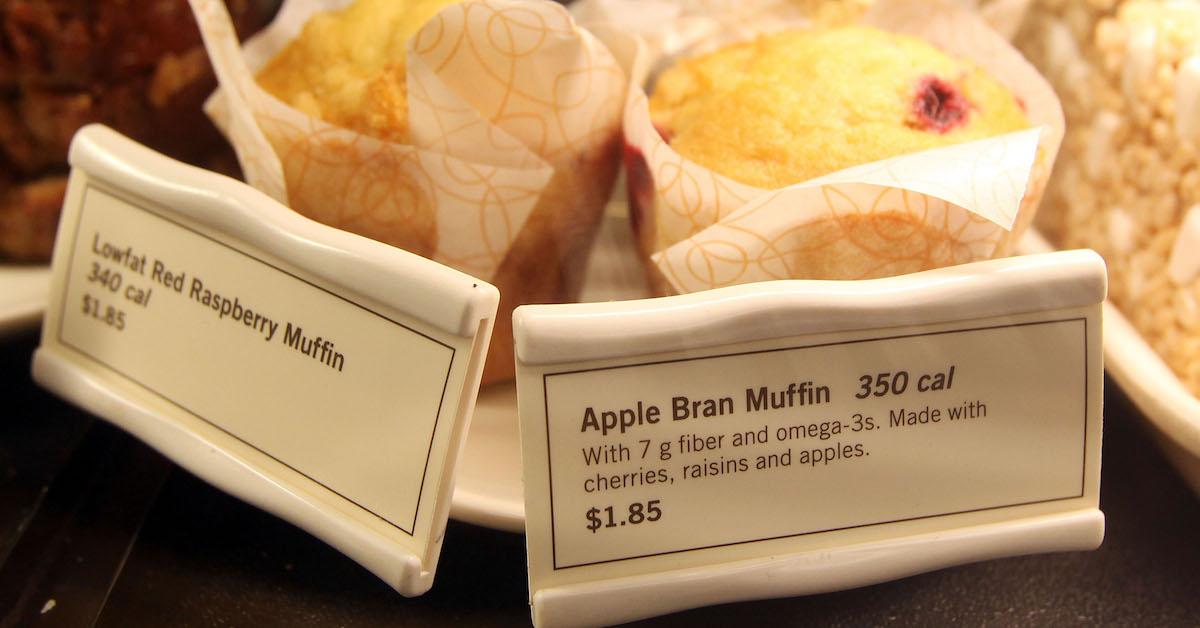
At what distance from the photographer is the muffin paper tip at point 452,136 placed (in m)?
0.81

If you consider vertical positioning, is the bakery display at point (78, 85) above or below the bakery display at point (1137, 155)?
below

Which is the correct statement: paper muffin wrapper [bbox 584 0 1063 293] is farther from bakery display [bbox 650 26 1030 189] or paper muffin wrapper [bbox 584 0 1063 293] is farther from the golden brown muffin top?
the golden brown muffin top

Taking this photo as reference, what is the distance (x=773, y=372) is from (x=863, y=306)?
0.08m

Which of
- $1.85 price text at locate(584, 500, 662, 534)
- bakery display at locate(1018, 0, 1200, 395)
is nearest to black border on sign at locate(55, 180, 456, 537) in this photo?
$1.85 price text at locate(584, 500, 662, 534)

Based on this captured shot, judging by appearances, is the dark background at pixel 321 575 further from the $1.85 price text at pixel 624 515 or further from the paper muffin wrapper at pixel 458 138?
the paper muffin wrapper at pixel 458 138

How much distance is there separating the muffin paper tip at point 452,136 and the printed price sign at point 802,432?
29 cm

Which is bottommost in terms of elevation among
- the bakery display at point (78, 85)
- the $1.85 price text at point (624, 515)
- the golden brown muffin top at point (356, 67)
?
the bakery display at point (78, 85)

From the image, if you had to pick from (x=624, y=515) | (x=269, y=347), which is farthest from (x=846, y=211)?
(x=269, y=347)

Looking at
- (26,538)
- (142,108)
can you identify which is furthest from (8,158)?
(26,538)

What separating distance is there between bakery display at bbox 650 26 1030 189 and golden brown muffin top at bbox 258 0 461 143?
0.26 m

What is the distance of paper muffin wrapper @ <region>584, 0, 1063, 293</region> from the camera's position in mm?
729

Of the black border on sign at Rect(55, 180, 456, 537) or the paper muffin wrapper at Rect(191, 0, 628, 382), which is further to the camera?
the paper muffin wrapper at Rect(191, 0, 628, 382)

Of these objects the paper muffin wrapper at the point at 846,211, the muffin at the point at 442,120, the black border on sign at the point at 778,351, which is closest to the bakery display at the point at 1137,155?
the paper muffin wrapper at the point at 846,211

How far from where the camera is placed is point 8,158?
1081 millimetres
